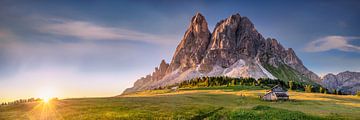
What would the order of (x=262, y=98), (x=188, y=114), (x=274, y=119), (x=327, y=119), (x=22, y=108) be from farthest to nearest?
(x=262, y=98), (x=22, y=108), (x=188, y=114), (x=327, y=119), (x=274, y=119)

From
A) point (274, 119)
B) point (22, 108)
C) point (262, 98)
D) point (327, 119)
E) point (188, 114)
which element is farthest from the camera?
point (262, 98)

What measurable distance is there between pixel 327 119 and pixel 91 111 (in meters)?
43.0

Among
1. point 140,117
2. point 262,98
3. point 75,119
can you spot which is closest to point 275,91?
point 262,98

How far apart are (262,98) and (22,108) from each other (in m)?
75.0

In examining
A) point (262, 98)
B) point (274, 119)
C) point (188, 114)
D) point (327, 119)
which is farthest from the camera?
point (262, 98)

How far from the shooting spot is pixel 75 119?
140 ft

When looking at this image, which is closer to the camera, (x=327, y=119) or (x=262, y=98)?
(x=327, y=119)

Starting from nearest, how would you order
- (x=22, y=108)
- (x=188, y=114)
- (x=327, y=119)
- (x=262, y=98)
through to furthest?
(x=327, y=119), (x=188, y=114), (x=22, y=108), (x=262, y=98)

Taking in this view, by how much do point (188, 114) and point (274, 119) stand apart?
1497cm

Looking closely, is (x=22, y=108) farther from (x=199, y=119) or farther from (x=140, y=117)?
(x=199, y=119)

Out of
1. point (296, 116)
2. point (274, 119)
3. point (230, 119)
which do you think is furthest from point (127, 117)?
point (296, 116)

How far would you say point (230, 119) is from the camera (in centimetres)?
4453

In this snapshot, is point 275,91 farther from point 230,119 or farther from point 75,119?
point 75,119

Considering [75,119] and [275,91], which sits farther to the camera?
[275,91]
